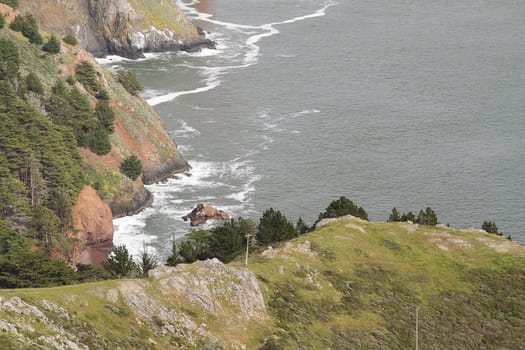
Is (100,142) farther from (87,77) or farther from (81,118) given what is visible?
(87,77)

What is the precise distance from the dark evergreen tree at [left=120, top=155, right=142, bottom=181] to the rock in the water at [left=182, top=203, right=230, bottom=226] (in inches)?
478

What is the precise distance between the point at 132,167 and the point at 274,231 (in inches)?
1619

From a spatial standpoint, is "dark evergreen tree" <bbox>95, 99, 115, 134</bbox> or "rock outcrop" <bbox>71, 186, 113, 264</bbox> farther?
"dark evergreen tree" <bbox>95, 99, 115, 134</bbox>

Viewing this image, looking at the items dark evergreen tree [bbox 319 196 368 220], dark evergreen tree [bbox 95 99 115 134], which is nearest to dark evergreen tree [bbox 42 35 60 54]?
dark evergreen tree [bbox 95 99 115 134]

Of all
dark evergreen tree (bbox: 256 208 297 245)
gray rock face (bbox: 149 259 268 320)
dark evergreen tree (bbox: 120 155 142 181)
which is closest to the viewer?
gray rock face (bbox: 149 259 268 320)

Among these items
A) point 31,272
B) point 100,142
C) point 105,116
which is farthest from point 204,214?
point 31,272

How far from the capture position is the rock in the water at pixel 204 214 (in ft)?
430

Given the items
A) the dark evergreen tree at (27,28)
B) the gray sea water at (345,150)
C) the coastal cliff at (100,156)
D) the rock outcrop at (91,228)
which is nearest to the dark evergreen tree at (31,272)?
the coastal cliff at (100,156)

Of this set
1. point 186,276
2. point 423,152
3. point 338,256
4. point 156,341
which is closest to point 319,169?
point 423,152

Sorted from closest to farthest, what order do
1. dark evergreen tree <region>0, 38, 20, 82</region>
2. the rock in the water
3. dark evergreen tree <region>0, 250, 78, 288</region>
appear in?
dark evergreen tree <region>0, 250, 78, 288</region>, the rock in the water, dark evergreen tree <region>0, 38, 20, 82</region>

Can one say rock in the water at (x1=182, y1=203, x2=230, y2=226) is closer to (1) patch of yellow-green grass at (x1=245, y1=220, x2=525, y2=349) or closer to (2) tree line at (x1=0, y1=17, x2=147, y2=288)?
(2) tree line at (x1=0, y1=17, x2=147, y2=288)

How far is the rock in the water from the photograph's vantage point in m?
131

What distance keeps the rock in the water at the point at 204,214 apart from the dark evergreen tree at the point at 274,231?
82.3 feet

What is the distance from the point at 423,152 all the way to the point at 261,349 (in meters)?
94.5
